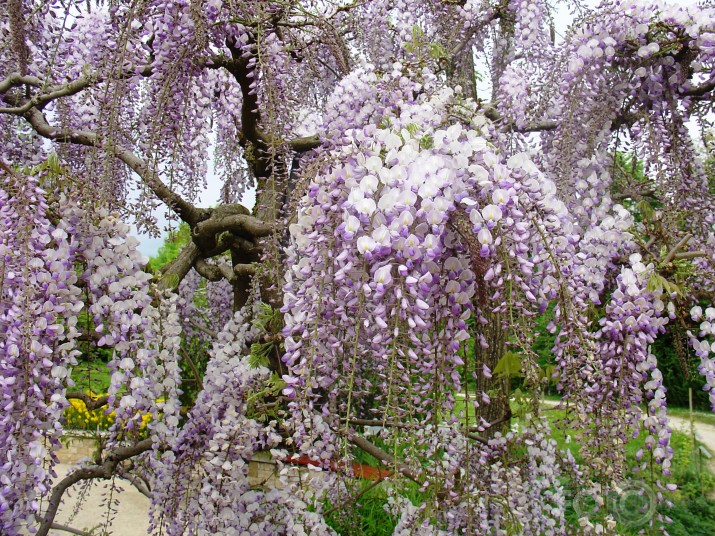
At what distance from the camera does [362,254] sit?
136 cm

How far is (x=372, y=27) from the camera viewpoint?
3832mm

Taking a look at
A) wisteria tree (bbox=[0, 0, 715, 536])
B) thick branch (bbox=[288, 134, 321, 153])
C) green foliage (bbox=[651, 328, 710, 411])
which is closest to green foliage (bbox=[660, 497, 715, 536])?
wisteria tree (bbox=[0, 0, 715, 536])

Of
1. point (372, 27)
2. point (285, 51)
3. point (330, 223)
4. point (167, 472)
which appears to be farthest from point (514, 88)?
point (167, 472)

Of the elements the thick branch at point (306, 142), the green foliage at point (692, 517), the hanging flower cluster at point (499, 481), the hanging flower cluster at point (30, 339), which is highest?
the thick branch at point (306, 142)

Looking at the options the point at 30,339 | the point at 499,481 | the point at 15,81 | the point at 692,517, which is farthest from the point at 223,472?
the point at 692,517

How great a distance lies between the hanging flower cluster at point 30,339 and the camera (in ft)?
5.23

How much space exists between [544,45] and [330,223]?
3.10 metres

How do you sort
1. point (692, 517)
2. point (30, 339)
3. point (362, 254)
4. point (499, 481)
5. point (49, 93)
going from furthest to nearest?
point (692, 517) → point (49, 93) → point (499, 481) → point (30, 339) → point (362, 254)

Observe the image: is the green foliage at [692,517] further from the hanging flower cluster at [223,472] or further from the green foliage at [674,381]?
the hanging flower cluster at [223,472]

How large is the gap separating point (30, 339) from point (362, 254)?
0.91 metres

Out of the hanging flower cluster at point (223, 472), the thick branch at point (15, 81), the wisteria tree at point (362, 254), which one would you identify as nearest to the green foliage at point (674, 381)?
the wisteria tree at point (362, 254)

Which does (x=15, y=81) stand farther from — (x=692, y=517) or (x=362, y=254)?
(x=692, y=517)

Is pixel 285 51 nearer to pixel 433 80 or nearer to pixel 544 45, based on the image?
pixel 433 80

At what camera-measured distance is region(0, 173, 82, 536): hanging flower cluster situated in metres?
1.59
